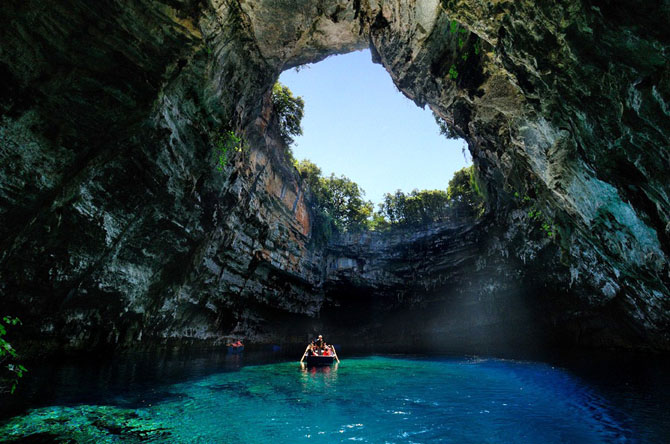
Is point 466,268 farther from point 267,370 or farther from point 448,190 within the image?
point 267,370

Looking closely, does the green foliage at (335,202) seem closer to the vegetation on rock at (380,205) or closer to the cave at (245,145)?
the vegetation on rock at (380,205)

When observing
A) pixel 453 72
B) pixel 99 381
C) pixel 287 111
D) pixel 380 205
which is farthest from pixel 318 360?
pixel 380 205

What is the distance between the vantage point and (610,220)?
6922 mm

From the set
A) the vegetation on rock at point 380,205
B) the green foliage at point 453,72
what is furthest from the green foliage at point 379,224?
the green foliage at point 453,72

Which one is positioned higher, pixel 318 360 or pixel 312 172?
pixel 312 172

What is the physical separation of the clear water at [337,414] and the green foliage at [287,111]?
1635 centimetres

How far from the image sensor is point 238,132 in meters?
13.9

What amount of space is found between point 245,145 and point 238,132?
5.27ft

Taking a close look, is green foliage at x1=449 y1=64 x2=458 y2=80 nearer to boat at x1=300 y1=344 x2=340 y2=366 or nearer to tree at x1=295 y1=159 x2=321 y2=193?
boat at x1=300 y1=344 x2=340 y2=366

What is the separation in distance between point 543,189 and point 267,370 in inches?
485

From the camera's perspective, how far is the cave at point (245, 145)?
4.95 metres

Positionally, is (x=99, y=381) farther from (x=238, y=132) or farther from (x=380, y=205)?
(x=380, y=205)

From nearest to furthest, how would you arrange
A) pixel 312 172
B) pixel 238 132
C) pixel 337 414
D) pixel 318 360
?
pixel 337 414
pixel 318 360
pixel 238 132
pixel 312 172

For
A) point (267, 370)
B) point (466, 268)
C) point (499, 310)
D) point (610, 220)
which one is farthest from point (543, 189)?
point (499, 310)
